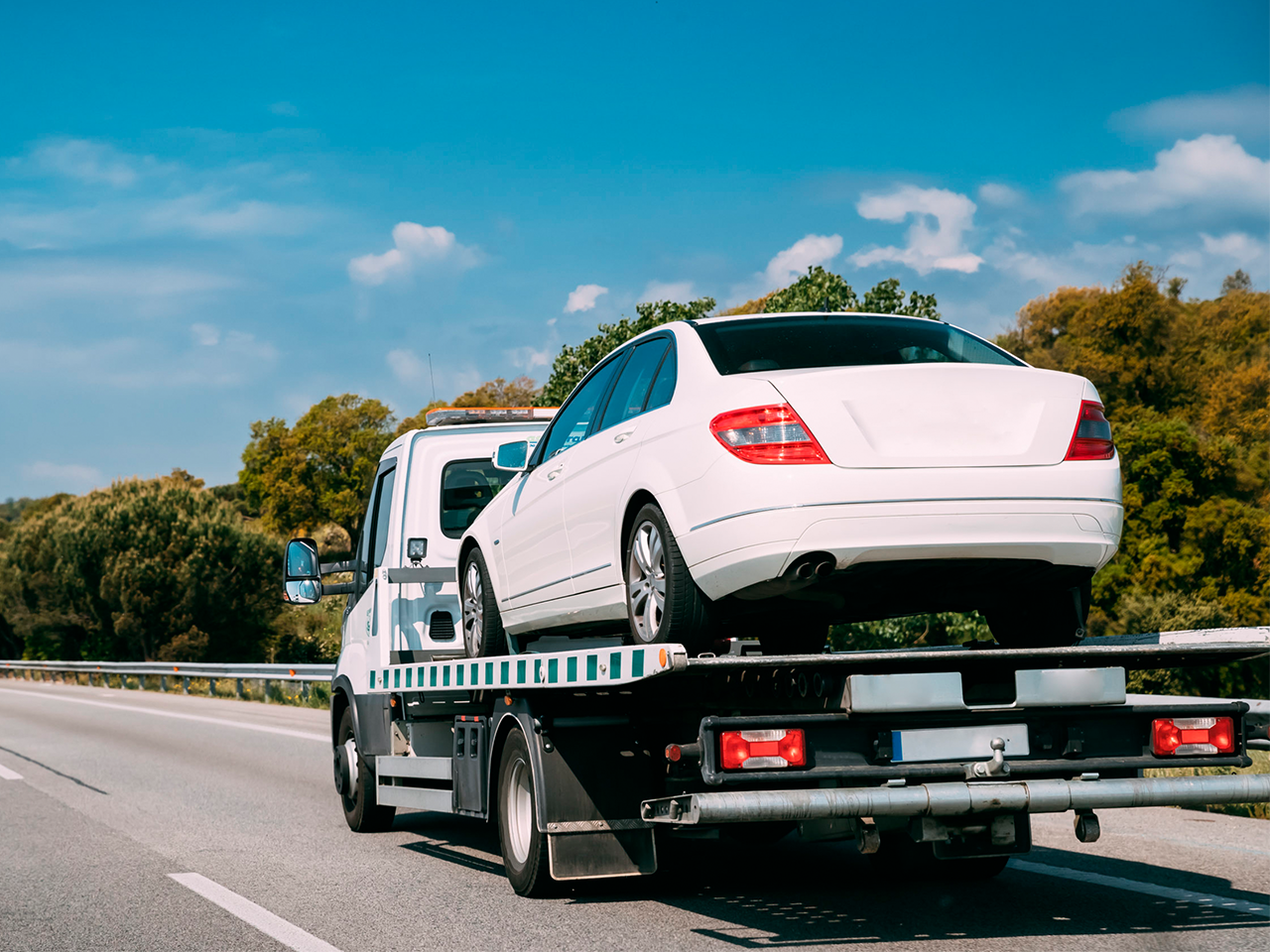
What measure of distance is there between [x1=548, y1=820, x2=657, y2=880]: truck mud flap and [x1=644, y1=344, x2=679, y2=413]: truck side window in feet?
6.37

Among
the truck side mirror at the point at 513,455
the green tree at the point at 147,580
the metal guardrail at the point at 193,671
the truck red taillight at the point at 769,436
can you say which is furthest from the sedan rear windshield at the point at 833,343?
the green tree at the point at 147,580

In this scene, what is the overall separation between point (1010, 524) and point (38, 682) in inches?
1816

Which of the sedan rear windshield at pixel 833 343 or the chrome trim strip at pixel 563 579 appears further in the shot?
the chrome trim strip at pixel 563 579

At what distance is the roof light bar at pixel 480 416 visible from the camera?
33.0 feet

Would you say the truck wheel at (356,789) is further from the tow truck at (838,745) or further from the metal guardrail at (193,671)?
the metal guardrail at (193,671)

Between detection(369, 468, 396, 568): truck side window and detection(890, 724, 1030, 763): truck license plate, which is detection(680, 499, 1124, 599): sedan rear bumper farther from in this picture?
detection(369, 468, 396, 568): truck side window

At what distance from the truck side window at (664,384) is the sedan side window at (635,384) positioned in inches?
2.7

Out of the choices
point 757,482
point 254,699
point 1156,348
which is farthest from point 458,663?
point 1156,348

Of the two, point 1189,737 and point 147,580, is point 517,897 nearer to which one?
point 1189,737

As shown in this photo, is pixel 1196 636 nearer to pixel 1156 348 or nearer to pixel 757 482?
pixel 757 482

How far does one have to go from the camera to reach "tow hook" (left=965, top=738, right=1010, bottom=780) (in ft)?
17.6

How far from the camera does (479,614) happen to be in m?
8.53

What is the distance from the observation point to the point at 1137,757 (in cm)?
568

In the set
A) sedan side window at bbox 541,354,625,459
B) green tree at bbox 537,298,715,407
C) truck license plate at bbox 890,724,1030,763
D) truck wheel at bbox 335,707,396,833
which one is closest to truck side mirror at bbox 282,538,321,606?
truck wheel at bbox 335,707,396,833
